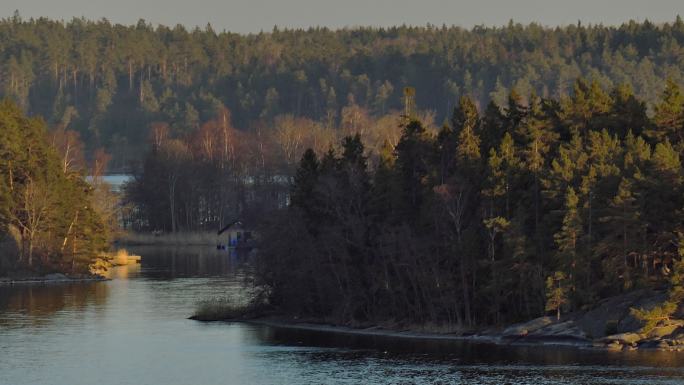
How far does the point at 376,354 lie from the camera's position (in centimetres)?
8450

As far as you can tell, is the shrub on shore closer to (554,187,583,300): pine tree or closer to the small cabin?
(554,187,583,300): pine tree

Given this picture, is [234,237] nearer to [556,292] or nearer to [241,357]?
[241,357]

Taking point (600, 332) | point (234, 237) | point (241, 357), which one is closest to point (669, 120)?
→ point (600, 332)

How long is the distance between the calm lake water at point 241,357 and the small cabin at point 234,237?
2580 inches

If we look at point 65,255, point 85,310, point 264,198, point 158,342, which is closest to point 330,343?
point 158,342

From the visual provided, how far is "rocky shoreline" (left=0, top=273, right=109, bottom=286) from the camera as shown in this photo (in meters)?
134

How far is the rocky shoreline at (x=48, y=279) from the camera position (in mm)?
133500

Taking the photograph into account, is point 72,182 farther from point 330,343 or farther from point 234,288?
point 330,343

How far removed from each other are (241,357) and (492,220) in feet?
60.2

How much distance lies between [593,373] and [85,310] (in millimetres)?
47894

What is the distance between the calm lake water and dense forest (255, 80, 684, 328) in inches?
177

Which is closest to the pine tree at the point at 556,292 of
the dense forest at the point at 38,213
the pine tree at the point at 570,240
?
the pine tree at the point at 570,240

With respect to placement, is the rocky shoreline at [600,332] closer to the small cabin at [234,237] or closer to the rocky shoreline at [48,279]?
the rocky shoreline at [48,279]

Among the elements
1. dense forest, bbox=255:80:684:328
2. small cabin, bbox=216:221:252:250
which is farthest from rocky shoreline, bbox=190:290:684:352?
small cabin, bbox=216:221:252:250
